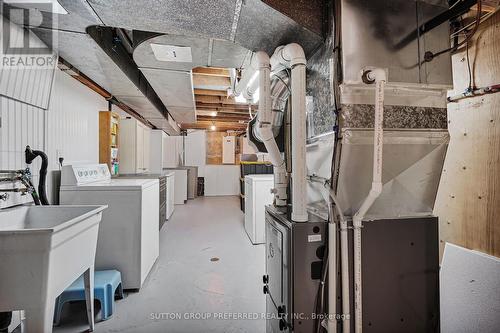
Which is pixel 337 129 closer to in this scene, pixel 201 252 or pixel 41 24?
pixel 41 24

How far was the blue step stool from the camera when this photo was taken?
1.76m

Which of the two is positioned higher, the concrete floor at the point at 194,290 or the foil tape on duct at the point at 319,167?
the foil tape on duct at the point at 319,167

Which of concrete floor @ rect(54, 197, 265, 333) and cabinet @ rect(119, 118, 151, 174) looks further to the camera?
cabinet @ rect(119, 118, 151, 174)

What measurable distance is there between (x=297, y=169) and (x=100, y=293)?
1.88m

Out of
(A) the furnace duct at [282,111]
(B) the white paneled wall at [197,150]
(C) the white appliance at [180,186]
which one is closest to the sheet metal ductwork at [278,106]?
(A) the furnace duct at [282,111]

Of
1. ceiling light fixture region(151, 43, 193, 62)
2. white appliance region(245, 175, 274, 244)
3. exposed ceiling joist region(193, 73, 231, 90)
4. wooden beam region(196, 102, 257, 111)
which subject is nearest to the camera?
ceiling light fixture region(151, 43, 193, 62)

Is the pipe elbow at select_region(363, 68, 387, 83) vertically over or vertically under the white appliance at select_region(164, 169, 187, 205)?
over

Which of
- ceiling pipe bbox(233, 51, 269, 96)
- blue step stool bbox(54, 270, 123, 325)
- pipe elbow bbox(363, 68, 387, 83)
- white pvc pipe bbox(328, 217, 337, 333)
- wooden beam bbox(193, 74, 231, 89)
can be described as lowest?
blue step stool bbox(54, 270, 123, 325)

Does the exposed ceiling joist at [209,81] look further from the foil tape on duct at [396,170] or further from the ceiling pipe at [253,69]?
the foil tape on duct at [396,170]

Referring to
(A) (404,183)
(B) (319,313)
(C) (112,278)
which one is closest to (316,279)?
(B) (319,313)

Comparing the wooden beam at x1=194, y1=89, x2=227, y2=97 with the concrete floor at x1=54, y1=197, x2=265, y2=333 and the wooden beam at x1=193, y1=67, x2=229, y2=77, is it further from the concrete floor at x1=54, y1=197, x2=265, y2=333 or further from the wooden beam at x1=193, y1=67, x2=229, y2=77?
the concrete floor at x1=54, y1=197, x2=265, y2=333

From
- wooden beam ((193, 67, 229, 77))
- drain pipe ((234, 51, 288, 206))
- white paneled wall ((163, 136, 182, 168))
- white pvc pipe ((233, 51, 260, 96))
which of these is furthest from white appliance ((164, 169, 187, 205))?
drain pipe ((234, 51, 288, 206))

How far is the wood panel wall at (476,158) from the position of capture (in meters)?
1.54

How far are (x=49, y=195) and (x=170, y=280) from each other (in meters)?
1.47
